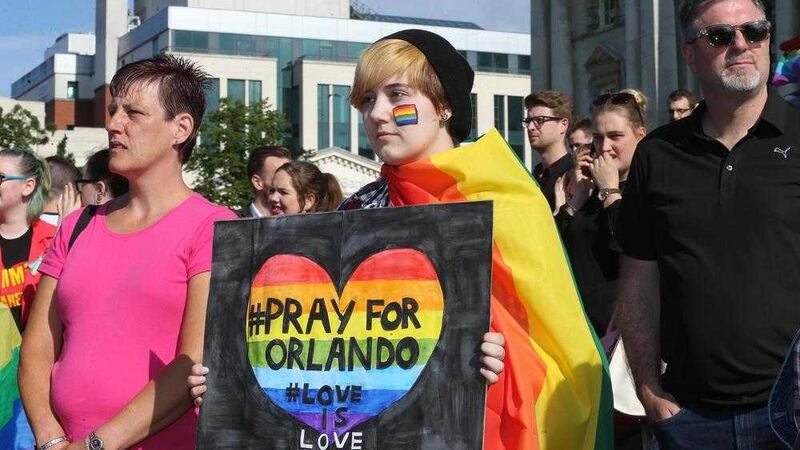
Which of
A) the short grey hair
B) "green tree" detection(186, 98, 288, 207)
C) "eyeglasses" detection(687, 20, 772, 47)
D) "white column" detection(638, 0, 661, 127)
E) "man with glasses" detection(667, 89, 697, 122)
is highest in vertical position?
"white column" detection(638, 0, 661, 127)

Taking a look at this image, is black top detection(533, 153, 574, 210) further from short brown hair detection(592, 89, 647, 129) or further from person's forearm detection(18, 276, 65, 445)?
person's forearm detection(18, 276, 65, 445)

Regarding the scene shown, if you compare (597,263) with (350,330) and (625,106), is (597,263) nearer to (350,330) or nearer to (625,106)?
(625,106)

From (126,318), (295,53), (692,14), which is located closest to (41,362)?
(126,318)

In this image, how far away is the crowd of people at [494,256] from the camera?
13.2 feet

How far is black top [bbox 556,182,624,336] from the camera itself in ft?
20.9

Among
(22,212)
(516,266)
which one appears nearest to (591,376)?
(516,266)

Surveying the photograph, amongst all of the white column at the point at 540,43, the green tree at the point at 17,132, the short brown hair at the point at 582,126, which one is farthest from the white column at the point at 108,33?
the short brown hair at the point at 582,126

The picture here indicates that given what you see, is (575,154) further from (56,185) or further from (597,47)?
(597,47)

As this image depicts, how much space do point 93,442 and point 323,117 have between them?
87592 millimetres

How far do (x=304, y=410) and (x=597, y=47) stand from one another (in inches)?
2065

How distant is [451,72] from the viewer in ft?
14.1

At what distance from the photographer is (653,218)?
4348 mm

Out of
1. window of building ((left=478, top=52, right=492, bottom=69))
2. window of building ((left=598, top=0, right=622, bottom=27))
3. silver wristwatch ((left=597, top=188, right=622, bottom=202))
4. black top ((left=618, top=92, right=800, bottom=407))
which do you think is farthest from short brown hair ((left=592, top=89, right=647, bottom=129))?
window of building ((left=478, top=52, right=492, bottom=69))

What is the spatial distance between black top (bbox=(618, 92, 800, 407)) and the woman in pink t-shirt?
1531 mm
